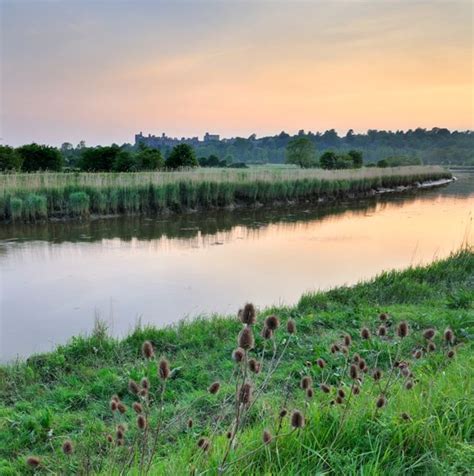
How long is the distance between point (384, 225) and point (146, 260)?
921 centimetres

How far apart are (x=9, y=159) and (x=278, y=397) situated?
3101cm

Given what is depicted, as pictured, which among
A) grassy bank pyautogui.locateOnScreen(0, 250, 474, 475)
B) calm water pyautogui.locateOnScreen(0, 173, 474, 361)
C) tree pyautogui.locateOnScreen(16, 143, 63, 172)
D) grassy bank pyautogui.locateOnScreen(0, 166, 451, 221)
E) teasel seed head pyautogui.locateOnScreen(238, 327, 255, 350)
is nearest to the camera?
teasel seed head pyautogui.locateOnScreen(238, 327, 255, 350)

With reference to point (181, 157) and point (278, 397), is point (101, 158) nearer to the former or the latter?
point (181, 157)

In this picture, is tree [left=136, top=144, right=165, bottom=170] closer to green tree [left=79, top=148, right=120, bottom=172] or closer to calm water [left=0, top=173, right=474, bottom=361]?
green tree [left=79, top=148, right=120, bottom=172]

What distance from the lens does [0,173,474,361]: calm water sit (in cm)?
623

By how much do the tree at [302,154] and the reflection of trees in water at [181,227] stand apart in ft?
116

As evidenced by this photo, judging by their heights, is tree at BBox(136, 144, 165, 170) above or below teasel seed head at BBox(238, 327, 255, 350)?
above

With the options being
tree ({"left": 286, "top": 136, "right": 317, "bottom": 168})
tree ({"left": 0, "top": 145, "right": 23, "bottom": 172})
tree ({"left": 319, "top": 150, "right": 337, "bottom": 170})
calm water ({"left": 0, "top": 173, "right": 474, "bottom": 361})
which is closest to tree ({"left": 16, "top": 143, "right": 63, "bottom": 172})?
tree ({"left": 0, "top": 145, "right": 23, "bottom": 172})

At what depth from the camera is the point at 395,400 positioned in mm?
2250

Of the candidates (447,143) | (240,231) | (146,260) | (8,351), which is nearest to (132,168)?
(240,231)

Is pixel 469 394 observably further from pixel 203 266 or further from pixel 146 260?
pixel 146 260

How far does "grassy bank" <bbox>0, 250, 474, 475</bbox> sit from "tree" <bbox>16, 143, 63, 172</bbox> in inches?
1248

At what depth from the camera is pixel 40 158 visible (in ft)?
110

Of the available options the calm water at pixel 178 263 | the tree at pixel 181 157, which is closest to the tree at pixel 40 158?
the tree at pixel 181 157
